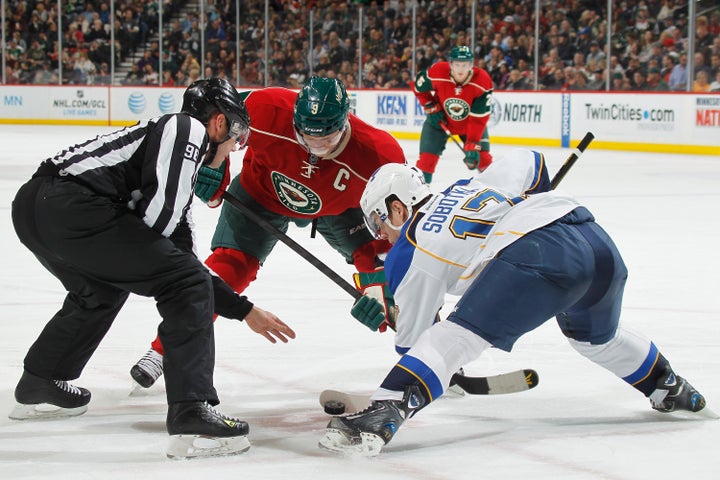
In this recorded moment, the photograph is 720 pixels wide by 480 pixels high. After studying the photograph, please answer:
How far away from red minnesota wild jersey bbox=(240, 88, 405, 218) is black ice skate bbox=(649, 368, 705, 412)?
111 cm

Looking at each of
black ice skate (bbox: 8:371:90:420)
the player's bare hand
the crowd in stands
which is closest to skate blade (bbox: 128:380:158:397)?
black ice skate (bbox: 8:371:90:420)

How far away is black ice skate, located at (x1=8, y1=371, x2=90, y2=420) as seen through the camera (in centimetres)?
295

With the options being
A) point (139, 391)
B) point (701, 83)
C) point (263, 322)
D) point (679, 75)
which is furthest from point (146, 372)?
point (679, 75)

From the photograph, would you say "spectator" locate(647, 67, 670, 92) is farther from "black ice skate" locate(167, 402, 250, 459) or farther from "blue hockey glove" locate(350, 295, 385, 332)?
"black ice skate" locate(167, 402, 250, 459)

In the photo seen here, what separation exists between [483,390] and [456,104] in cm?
687

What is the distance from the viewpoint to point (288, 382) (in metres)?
3.43

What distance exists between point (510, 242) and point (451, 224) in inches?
5.8

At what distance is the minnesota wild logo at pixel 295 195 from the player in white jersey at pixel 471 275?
0.85 meters

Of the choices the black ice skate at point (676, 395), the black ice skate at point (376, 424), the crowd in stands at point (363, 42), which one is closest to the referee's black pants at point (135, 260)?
the black ice skate at point (376, 424)

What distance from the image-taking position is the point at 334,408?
289 cm

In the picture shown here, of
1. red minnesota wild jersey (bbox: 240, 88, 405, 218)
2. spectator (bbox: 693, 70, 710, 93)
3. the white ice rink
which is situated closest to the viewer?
the white ice rink

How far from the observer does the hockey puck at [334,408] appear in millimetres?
2891

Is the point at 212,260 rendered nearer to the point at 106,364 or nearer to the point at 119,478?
the point at 106,364

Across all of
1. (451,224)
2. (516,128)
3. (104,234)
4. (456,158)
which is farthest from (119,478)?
(516,128)
